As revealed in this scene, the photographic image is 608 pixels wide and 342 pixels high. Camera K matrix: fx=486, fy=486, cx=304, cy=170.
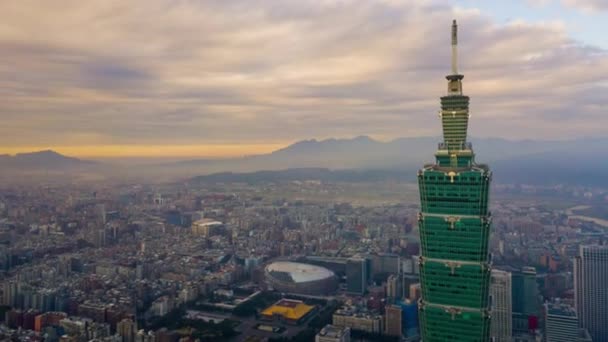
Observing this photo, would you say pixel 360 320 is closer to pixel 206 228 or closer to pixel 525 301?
pixel 525 301

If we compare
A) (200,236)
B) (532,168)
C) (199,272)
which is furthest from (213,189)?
(532,168)

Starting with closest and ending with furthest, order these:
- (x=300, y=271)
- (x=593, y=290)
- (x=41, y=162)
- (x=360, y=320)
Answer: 1. (x=593, y=290)
2. (x=360, y=320)
3. (x=41, y=162)
4. (x=300, y=271)

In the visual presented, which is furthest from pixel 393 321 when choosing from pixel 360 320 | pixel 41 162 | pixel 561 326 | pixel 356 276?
pixel 41 162

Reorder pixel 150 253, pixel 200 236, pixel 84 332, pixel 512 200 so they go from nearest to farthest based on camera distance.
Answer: pixel 84 332, pixel 150 253, pixel 200 236, pixel 512 200

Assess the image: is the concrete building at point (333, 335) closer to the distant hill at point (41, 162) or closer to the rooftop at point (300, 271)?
the rooftop at point (300, 271)

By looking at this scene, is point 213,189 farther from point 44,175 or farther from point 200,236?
point 44,175

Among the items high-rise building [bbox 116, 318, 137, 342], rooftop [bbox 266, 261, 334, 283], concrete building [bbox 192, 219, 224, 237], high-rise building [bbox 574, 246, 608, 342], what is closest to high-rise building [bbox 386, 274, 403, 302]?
rooftop [bbox 266, 261, 334, 283]
